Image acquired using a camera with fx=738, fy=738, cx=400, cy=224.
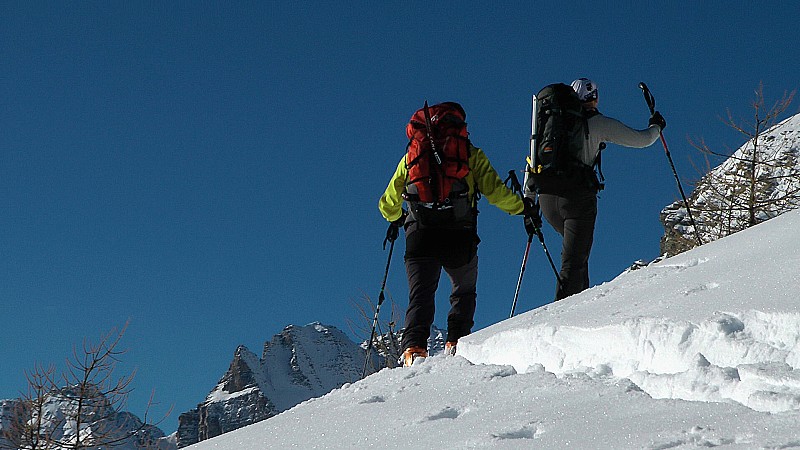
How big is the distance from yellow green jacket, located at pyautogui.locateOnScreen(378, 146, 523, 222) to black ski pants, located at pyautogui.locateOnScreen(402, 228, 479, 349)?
34 centimetres

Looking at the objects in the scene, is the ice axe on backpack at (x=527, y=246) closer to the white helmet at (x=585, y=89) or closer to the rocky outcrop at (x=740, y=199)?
the white helmet at (x=585, y=89)

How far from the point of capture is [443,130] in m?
5.64

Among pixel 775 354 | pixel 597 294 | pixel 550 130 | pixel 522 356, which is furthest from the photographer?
pixel 550 130

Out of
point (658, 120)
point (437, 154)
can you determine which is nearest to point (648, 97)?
point (658, 120)

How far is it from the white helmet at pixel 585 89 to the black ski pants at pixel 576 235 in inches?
37.8

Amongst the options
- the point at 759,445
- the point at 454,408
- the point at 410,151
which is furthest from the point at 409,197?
the point at 759,445

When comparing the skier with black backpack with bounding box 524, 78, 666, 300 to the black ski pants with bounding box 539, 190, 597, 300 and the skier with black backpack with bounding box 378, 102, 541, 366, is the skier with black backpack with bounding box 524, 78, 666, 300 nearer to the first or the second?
the black ski pants with bounding box 539, 190, 597, 300

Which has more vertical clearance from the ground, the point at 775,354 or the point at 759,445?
the point at 775,354

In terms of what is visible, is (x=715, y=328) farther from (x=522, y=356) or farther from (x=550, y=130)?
(x=550, y=130)

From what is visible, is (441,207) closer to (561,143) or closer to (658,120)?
(561,143)

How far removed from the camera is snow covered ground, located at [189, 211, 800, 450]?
2.27 m

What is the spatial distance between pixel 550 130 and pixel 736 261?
2.96 m

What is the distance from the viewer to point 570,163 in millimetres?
6469

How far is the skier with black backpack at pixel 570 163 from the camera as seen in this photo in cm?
639
